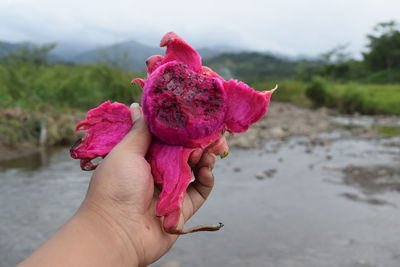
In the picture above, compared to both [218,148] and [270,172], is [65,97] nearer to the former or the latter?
[270,172]

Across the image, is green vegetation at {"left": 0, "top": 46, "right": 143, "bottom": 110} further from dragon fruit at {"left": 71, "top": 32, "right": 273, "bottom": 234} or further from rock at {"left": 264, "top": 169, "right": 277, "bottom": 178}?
dragon fruit at {"left": 71, "top": 32, "right": 273, "bottom": 234}

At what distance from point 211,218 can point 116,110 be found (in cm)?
349

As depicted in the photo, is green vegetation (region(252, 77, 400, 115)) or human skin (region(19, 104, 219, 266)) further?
green vegetation (region(252, 77, 400, 115))

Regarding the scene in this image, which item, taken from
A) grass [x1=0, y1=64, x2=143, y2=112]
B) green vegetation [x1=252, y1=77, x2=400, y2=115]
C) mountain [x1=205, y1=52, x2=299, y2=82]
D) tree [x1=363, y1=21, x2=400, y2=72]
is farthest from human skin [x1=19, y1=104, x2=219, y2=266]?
mountain [x1=205, y1=52, x2=299, y2=82]

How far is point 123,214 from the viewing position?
1.56 m

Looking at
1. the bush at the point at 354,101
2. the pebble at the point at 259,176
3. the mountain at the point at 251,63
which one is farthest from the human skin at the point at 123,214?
the mountain at the point at 251,63

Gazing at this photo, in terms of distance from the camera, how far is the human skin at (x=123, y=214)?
142 cm

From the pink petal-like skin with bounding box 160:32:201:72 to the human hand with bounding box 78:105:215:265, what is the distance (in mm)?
314

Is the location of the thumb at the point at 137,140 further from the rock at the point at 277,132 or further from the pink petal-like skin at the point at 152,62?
the rock at the point at 277,132

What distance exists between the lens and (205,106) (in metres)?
1.56

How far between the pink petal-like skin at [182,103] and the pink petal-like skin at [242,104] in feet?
0.15

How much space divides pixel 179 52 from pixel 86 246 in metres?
0.85

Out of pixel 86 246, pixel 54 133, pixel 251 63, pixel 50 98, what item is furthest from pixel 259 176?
pixel 251 63

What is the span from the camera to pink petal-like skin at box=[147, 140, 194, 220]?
4.73 ft
